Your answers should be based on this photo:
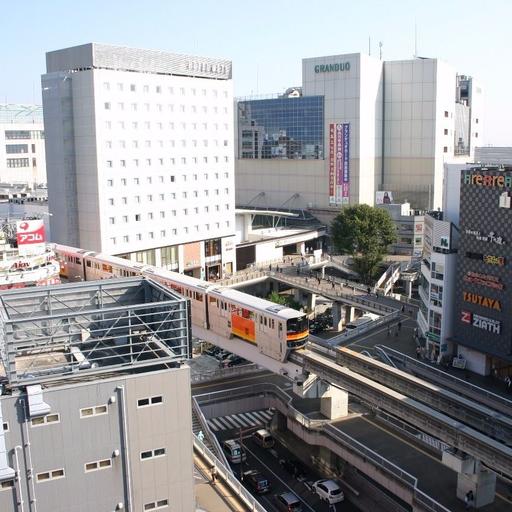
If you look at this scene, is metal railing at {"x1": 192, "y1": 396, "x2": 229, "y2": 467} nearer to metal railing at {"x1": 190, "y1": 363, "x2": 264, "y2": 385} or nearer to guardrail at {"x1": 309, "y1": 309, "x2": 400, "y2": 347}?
metal railing at {"x1": 190, "y1": 363, "x2": 264, "y2": 385}

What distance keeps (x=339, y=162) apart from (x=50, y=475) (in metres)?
62.3

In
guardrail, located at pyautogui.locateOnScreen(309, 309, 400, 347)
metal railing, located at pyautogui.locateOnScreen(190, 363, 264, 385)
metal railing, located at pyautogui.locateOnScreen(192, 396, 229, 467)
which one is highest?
guardrail, located at pyautogui.locateOnScreen(309, 309, 400, 347)

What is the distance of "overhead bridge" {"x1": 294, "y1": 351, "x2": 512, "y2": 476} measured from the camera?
76.4ft

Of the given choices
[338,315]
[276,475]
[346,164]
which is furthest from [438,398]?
[346,164]

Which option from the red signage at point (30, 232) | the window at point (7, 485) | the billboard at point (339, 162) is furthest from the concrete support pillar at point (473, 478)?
the billboard at point (339, 162)

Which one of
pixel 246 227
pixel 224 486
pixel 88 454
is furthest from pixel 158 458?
pixel 246 227

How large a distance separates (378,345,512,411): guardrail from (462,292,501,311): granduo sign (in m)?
3.86

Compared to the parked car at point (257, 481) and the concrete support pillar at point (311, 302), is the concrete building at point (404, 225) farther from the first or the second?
the parked car at point (257, 481)

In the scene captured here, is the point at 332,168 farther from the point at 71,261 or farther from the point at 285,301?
the point at 71,261

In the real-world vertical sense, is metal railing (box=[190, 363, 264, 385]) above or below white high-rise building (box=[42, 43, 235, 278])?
below

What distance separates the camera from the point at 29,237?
125 ft

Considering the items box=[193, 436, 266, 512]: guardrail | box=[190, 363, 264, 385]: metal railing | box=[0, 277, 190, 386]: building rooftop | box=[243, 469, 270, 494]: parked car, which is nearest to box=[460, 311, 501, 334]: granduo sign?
box=[190, 363, 264, 385]: metal railing

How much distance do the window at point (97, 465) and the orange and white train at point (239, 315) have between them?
51.4 ft

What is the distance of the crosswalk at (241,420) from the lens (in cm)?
3431
